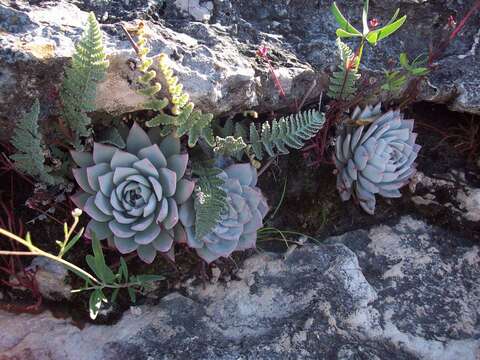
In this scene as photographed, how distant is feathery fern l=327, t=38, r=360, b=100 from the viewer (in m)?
1.96

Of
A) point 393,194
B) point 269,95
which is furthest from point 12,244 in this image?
point 393,194

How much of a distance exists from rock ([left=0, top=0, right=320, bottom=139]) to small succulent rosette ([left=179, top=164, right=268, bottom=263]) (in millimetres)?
264

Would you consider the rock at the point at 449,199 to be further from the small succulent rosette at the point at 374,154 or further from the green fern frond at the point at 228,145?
the green fern frond at the point at 228,145

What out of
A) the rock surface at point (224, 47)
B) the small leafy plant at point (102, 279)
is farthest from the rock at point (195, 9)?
the small leafy plant at point (102, 279)

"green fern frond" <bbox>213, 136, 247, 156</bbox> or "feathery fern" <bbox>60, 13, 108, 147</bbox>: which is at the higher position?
"feathery fern" <bbox>60, 13, 108, 147</bbox>

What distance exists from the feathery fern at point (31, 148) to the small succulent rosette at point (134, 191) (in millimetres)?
113

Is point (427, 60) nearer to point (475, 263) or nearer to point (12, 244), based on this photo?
point (475, 263)

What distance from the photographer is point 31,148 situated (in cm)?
170

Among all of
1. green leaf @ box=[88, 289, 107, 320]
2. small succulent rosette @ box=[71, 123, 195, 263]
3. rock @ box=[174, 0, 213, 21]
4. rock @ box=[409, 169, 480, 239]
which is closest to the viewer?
green leaf @ box=[88, 289, 107, 320]

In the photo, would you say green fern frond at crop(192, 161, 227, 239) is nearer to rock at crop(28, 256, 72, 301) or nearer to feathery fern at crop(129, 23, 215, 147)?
feathery fern at crop(129, 23, 215, 147)

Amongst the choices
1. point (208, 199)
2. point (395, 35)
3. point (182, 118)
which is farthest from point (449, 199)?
point (182, 118)

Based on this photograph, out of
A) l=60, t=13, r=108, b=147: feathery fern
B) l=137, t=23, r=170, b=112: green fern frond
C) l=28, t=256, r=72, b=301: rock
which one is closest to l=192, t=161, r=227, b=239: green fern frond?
l=137, t=23, r=170, b=112: green fern frond

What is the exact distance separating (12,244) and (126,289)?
0.44 m

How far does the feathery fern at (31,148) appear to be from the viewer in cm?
164
